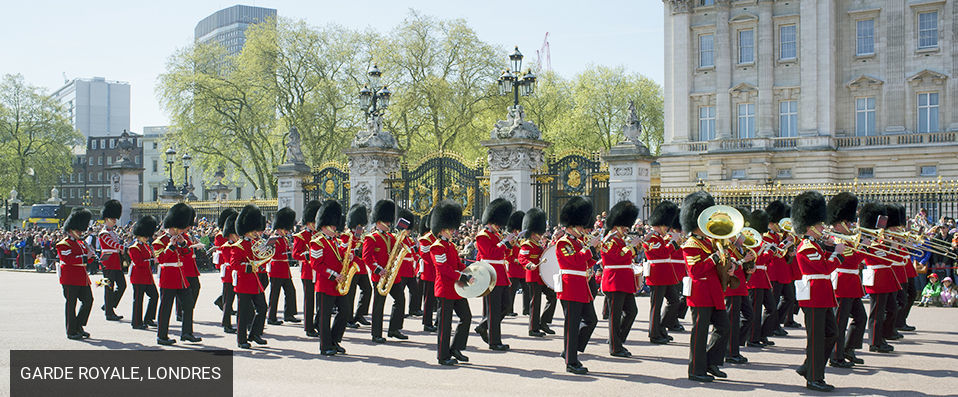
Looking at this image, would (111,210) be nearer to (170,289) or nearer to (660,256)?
(170,289)

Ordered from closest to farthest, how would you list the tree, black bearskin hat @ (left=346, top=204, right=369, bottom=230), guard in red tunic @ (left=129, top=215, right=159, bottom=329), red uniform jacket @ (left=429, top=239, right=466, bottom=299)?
red uniform jacket @ (left=429, top=239, right=466, bottom=299), guard in red tunic @ (left=129, top=215, right=159, bottom=329), black bearskin hat @ (left=346, top=204, right=369, bottom=230), the tree

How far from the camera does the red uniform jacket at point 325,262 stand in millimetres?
9836

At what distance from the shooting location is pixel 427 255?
396 inches

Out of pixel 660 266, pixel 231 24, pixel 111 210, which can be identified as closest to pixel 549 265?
pixel 660 266

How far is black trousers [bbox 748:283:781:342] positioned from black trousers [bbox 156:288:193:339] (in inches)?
253

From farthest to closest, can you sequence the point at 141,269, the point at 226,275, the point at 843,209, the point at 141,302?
the point at 141,302 < the point at 141,269 < the point at 226,275 < the point at 843,209

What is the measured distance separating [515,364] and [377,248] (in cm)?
265

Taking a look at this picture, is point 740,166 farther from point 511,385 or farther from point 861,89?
point 511,385

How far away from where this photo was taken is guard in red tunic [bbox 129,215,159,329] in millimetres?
11578

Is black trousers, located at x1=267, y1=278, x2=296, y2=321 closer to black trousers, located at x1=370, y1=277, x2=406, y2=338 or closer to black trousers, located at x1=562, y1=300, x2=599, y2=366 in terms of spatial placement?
black trousers, located at x1=370, y1=277, x2=406, y2=338

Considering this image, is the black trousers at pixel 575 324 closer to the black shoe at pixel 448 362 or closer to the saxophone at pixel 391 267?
the black shoe at pixel 448 362

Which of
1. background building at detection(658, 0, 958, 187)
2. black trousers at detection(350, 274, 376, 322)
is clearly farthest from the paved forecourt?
background building at detection(658, 0, 958, 187)

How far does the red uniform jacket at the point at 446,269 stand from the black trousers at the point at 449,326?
8 centimetres

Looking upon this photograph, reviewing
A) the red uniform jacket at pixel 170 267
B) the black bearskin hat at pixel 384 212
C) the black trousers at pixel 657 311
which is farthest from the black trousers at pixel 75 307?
the black trousers at pixel 657 311
